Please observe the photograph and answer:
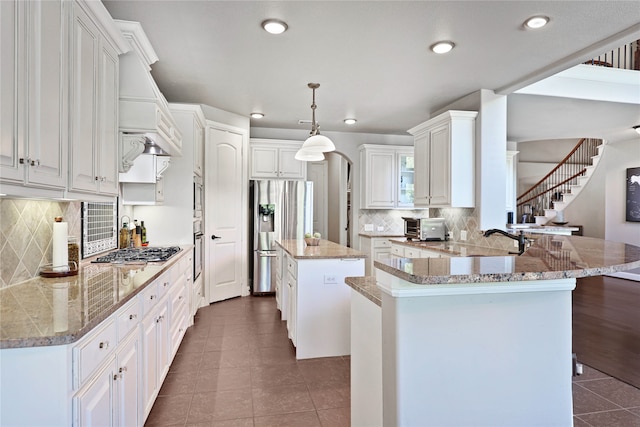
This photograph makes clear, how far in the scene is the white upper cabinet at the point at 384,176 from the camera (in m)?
6.13

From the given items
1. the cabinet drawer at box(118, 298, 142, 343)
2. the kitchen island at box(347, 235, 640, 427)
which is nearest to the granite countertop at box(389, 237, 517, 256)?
the kitchen island at box(347, 235, 640, 427)

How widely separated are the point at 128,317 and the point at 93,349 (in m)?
0.42

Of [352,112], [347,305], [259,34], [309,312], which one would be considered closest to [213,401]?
[309,312]

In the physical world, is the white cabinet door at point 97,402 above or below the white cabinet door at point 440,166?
below

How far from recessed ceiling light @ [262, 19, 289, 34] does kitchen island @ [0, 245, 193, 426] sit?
185 cm

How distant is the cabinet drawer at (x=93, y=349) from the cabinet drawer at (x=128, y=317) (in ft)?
0.24

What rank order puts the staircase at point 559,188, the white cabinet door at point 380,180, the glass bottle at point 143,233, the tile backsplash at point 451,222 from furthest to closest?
the staircase at point 559,188, the white cabinet door at point 380,180, the tile backsplash at point 451,222, the glass bottle at point 143,233

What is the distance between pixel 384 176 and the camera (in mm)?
6168

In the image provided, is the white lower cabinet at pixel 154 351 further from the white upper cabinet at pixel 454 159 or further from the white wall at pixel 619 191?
the white wall at pixel 619 191

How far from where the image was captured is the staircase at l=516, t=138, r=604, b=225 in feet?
28.4

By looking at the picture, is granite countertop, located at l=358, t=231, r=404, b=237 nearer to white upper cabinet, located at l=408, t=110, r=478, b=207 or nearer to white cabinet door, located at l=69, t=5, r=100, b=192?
white upper cabinet, located at l=408, t=110, r=478, b=207

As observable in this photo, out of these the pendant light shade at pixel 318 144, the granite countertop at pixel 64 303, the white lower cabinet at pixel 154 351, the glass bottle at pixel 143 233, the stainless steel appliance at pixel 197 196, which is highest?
the pendant light shade at pixel 318 144

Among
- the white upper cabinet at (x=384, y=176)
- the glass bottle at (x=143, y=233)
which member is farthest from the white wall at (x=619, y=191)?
the glass bottle at (x=143, y=233)

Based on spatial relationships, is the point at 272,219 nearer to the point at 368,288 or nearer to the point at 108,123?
the point at 108,123
